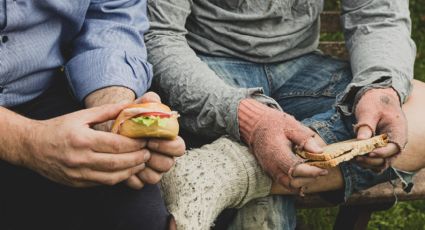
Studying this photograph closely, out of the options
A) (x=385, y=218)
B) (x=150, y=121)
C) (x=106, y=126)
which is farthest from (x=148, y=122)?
(x=385, y=218)

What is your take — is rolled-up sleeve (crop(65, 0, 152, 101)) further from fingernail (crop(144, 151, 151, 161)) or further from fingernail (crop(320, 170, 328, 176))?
fingernail (crop(320, 170, 328, 176))

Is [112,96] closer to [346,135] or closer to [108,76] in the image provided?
[108,76]

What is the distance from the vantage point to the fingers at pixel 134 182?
1834 mm

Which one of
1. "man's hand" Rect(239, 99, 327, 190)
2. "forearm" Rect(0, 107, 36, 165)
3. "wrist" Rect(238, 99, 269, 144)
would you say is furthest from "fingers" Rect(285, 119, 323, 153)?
"forearm" Rect(0, 107, 36, 165)

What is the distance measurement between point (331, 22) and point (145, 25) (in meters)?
1.35

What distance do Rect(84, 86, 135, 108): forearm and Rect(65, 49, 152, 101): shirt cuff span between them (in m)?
0.01

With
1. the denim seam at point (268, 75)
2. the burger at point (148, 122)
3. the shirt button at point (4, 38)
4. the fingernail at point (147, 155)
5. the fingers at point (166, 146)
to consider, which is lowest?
the denim seam at point (268, 75)

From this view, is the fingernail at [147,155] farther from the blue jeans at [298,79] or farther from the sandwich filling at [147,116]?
the blue jeans at [298,79]

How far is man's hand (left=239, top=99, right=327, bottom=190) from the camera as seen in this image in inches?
81.7

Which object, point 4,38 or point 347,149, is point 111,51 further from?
point 347,149

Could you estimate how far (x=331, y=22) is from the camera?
346 cm

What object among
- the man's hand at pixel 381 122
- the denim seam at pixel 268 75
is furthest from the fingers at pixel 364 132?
the denim seam at pixel 268 75

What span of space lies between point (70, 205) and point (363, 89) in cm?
108

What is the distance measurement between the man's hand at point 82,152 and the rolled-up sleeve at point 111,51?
13.6 inches
